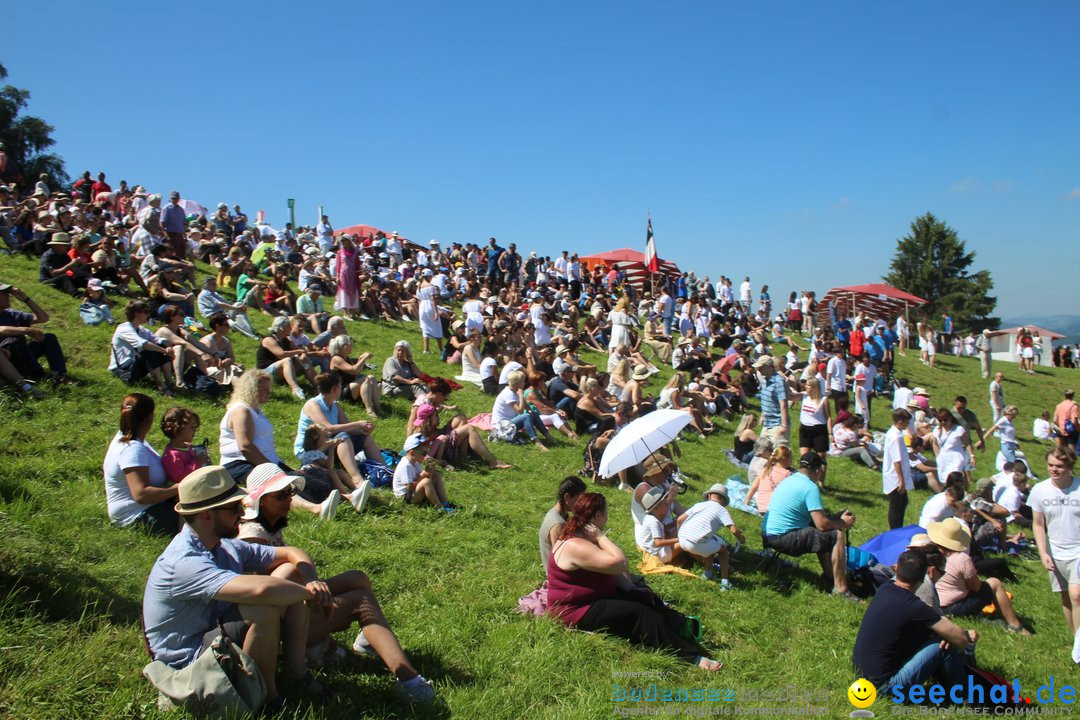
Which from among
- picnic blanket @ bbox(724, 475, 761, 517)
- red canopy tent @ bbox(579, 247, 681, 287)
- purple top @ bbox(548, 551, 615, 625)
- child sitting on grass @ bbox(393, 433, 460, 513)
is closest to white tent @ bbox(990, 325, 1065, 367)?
red canopy tent @ bbox(579, 247, 681, 287)

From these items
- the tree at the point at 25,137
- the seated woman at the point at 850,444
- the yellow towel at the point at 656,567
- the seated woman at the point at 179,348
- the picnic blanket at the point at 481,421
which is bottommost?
the yellow towel at the point at 656,567

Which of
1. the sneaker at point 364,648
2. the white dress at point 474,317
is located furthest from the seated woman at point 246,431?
the white dress at point 474,317

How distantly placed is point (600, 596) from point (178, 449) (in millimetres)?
3735

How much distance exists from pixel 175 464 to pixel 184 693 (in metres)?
2.83

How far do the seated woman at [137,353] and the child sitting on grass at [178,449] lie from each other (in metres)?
4.54

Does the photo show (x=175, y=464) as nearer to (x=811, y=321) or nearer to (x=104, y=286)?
(x=104, y=286)

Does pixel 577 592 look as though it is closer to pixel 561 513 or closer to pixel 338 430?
pixel 561 513

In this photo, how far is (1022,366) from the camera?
3044 cm

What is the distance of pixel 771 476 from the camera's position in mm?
10055

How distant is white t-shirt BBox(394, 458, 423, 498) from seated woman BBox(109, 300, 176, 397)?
426 cm

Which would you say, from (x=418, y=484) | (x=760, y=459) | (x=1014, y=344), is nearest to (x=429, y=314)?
(x=760, y=459)

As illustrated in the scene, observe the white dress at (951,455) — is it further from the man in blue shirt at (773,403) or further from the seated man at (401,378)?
the seated man at (401,378)

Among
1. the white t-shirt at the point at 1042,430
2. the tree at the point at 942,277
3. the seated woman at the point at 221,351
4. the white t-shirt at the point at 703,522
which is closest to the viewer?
the white t-shirt at the point at 703,522

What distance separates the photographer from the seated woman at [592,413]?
13.4 metres
